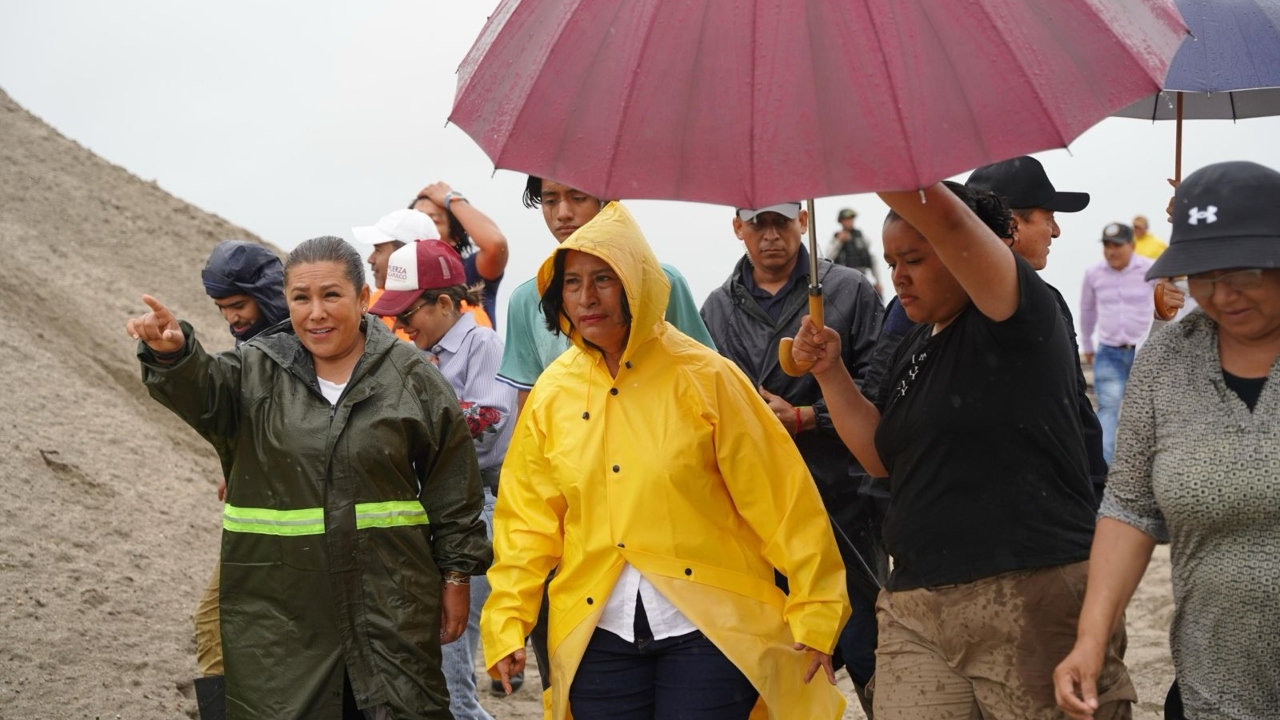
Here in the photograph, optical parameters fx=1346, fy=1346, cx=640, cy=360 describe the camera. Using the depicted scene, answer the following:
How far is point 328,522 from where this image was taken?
14.7 feet

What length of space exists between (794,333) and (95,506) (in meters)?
5.66

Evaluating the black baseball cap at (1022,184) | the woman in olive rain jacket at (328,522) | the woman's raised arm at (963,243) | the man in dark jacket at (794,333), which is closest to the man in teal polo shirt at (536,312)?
the man in dark jacket at (794,333)

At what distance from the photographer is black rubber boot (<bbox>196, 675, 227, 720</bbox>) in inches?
195

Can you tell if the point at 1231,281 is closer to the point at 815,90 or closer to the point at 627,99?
the point at 815,90

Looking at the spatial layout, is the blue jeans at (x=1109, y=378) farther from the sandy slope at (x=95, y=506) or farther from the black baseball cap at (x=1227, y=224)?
the black baseball cap at (x=1227, y=224)

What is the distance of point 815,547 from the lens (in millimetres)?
4207

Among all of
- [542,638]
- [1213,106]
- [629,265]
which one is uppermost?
[1213,106]

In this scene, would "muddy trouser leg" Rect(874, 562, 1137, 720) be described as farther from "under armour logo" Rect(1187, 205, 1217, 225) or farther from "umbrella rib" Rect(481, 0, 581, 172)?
"umbrella rib" Rect(481, 0, 581, 172)

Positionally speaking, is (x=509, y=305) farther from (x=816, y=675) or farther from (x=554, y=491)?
(x=816, y=675)

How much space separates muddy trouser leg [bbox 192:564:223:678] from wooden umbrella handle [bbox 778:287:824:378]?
2.63m

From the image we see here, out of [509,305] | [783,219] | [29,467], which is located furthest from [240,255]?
[29,467]

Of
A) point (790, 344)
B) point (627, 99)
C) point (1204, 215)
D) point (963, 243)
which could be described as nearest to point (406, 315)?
point (790, 344)

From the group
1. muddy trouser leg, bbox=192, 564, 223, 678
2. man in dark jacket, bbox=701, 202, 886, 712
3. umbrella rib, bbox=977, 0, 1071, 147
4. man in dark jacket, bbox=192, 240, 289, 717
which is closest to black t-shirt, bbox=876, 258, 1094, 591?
umbrella rib, bbox=977, 0, 1071, 147

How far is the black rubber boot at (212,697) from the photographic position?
4961 millimetres
